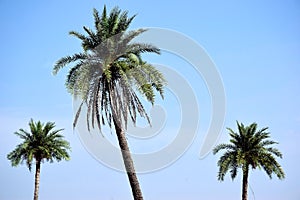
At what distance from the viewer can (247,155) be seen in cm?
4050

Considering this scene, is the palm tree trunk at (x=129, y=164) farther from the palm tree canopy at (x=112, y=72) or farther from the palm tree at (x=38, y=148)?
the palm tree at (x=38, y=148)

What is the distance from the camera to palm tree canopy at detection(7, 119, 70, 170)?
42656 millimetres

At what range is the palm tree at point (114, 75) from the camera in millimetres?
25578

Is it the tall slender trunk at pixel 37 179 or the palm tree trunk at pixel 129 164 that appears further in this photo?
the tall slender trunk at pixel 37 179

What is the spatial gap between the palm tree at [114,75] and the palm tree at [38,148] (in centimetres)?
1835

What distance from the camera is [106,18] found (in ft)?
89.3

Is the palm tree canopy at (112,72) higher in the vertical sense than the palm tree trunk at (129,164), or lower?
higher

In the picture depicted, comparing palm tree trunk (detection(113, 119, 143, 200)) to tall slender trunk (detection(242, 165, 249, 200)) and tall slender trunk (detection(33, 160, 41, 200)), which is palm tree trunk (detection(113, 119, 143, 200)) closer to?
tall slender trunk (detection(242, 165, 249, 200))

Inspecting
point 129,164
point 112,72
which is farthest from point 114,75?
point 129,164

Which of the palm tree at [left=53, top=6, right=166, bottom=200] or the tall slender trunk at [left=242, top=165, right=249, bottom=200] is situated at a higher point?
the palm tree at [left=53, top=6, right=166, bottom=200]

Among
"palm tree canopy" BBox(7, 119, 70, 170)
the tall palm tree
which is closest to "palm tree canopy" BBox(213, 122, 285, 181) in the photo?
the tall palm tree

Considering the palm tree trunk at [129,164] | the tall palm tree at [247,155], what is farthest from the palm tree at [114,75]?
the tall palm tree at [247,155]

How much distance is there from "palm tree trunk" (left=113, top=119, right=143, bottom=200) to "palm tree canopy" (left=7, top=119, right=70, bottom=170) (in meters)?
19.2

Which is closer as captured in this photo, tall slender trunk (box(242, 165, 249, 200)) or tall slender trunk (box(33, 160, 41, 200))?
tall slender trunk (box(242, 165, 249, 200))
